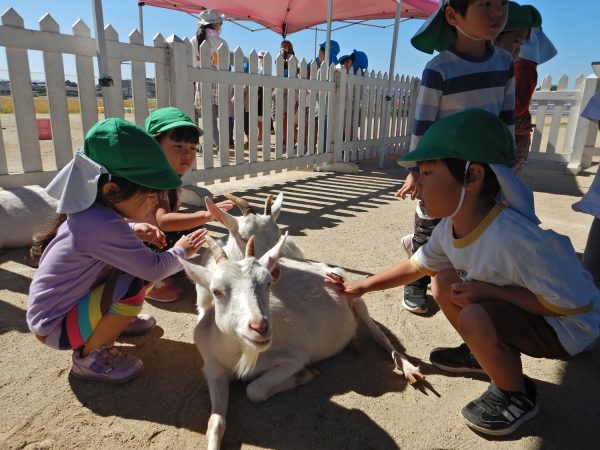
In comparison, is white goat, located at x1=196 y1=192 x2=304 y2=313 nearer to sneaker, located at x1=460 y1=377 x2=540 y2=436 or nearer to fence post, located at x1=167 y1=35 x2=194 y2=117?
sneaker, located at x1=460 y1=377 x2=540 y2=436

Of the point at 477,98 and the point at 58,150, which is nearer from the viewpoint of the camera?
the point at 477,98

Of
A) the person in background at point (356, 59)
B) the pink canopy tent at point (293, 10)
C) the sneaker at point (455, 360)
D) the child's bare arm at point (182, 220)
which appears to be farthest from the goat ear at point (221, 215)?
the pink canopy tent at point (293, 10)

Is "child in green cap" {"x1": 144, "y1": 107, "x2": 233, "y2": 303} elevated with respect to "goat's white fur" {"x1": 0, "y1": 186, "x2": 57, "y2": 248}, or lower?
elevated

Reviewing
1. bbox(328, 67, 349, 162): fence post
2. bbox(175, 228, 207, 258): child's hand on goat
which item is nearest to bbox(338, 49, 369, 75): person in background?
bbox(328, 67, 349, 162): fence post

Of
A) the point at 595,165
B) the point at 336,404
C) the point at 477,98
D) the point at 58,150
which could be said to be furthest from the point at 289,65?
the point at 595,165

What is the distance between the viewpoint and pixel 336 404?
2297 mm

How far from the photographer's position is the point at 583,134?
9.51 metres

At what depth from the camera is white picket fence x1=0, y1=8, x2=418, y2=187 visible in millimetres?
4633

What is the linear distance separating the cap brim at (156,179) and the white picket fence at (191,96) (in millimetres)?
3178

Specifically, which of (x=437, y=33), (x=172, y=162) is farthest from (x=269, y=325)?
(x=437, y=33)

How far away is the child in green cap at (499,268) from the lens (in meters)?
1.90

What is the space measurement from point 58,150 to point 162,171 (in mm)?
3396

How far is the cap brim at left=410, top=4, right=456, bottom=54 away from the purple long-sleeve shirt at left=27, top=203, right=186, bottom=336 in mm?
2372

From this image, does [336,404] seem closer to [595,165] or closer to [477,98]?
[477,98]
